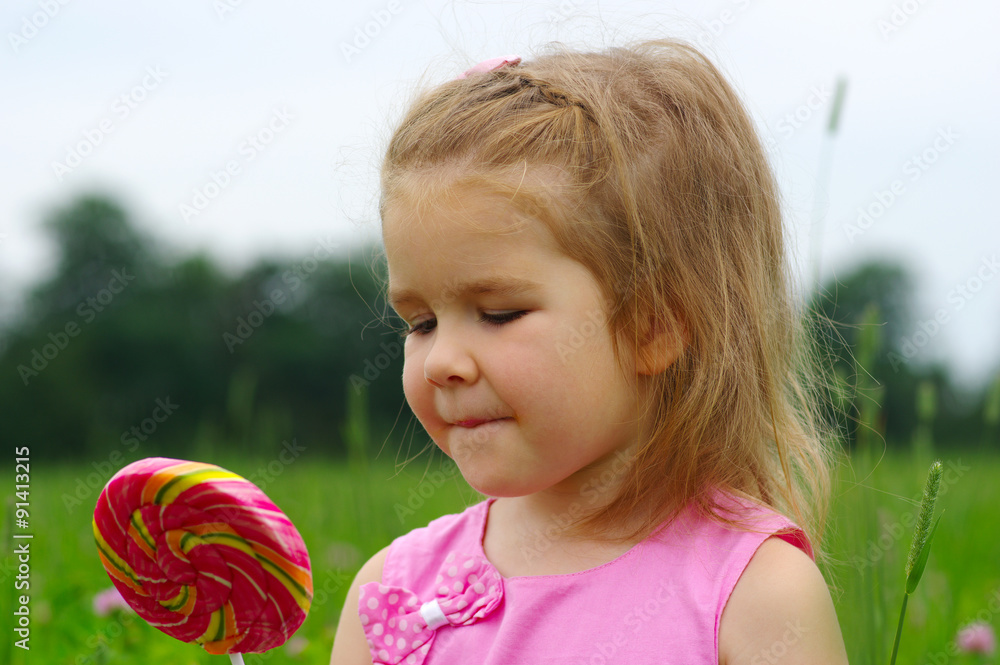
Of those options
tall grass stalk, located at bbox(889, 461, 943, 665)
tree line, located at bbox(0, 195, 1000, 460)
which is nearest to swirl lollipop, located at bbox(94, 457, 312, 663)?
tall grass stalk, located at bbox(889, 461, 943, 665)

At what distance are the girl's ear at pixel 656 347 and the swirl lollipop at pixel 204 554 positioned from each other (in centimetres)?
45

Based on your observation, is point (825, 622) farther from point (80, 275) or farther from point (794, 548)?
point (80, 275)

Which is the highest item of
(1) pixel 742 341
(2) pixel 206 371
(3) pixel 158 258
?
(1) pixel 742 341

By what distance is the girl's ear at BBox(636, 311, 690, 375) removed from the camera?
3.54ft

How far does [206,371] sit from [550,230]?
1197cm

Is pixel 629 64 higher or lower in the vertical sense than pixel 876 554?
higher

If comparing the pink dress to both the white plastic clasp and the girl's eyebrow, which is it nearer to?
the white plastic clasp

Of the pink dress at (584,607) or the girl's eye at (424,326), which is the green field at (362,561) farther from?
the girl's eye at (424,326)

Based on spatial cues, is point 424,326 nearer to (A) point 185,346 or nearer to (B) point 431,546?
(B) point 431,546

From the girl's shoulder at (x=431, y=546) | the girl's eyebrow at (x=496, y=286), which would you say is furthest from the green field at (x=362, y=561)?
the girl's eyebrow at (x=496, y=286)

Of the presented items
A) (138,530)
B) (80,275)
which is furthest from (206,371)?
Answer: (138,530)

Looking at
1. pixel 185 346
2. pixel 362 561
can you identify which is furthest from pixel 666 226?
pixel 185 346

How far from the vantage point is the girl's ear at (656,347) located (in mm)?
1079

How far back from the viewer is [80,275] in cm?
1288
